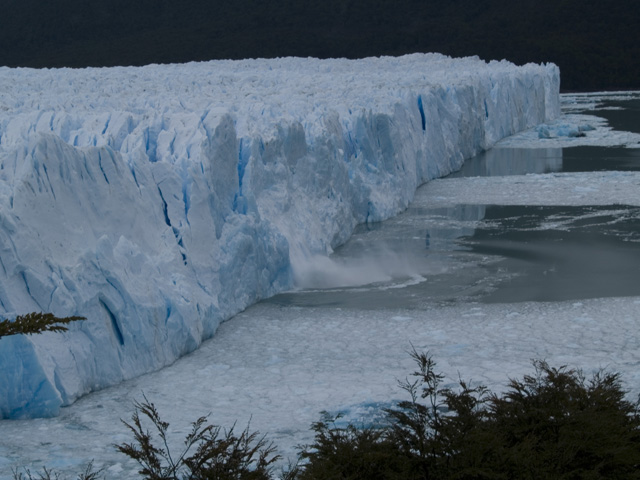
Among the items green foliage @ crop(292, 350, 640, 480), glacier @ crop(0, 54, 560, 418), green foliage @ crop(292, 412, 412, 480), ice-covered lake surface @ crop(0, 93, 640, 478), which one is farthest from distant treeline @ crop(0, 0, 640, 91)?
green foliage @ crop(292, 412, 412, 480)

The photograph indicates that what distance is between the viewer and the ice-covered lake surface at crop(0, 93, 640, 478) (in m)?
4.88

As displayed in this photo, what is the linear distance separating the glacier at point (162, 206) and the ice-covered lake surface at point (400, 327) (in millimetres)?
232

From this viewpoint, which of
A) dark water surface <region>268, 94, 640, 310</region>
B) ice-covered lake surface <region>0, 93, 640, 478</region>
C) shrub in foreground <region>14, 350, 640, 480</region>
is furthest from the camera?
dark water surface <region>268, 94, 640, 310</region>

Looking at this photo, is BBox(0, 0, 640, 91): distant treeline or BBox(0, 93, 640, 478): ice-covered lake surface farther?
BBox(0, 0, 640, 91): distant treeline

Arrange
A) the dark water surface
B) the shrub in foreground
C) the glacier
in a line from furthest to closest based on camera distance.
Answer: the dark water surface, the glacier, the shrub in foreground

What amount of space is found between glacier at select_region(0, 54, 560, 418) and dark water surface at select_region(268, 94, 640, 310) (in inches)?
16.4

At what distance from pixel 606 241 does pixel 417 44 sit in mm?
39670

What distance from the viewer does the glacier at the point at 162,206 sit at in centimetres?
535

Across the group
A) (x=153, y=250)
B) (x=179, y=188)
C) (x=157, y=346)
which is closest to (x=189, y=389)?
A: (x=157, y=346)

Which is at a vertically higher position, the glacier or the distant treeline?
the distant treeline

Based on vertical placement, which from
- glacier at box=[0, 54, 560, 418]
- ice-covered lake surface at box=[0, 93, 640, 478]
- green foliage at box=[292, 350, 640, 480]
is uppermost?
glacier at box=[0, 54, 560, 418]

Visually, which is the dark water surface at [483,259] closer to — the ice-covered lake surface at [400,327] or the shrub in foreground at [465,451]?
the ice-covered lake surface at [400,327]

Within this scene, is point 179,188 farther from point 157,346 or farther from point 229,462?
point 229,462

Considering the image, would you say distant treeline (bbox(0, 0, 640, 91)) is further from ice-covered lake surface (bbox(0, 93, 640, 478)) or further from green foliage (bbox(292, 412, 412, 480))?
green foliage (bbox(292, 412, 412, 480))
